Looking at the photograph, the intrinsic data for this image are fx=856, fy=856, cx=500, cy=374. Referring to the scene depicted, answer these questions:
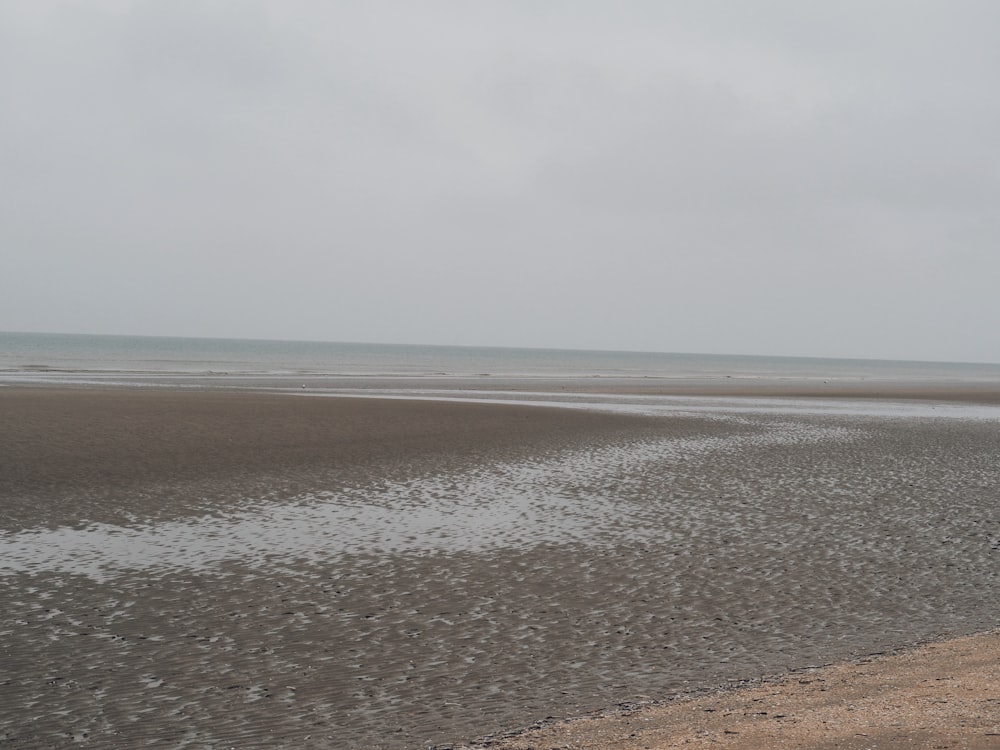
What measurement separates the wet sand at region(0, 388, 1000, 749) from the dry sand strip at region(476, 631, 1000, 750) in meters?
0.50

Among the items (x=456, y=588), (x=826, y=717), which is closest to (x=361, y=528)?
(x=456, y=588)

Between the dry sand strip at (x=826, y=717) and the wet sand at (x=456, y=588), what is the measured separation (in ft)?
1.63

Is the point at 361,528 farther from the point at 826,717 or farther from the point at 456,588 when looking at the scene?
the point at 826,717

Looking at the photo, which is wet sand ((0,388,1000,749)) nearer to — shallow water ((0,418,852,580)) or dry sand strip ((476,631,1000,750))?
shallow water ((0,418,852,580))

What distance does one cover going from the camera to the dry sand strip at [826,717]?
609cm

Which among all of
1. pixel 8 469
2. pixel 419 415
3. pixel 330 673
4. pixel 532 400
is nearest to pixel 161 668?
pixel 330 673

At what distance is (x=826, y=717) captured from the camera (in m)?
6.58

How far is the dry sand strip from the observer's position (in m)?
A: 6.09

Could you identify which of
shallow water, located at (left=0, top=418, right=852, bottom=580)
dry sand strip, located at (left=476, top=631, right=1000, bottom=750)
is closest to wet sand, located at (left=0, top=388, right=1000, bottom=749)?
shallow water, located at (left=0, top=418, right=852, bottom=580)

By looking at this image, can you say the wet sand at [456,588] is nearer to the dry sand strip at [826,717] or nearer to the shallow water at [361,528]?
the shallow water at [361,528]

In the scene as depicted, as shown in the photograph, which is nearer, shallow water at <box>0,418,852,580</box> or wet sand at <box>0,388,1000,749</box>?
wet sand at <box>0,388,1000,749</box>

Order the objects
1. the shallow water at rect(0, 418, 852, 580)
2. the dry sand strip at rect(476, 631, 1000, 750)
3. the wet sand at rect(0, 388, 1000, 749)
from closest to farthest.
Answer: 1. the dry sand strip at rect(476, 631, 1000, 750)
2. the wet sand at rect(0, 388, 1000, 749)
3. the shallow water at rect(0, 418, 852, 580)

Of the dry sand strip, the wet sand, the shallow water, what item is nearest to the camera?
the dry sand strip

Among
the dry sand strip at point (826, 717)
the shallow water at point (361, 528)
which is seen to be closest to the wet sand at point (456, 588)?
the shallow water at point (361, 528)
